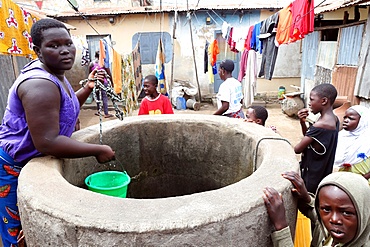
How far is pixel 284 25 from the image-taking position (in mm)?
4711

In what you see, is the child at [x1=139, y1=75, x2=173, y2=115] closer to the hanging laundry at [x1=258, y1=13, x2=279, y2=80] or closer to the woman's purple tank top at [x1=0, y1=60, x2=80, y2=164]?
the woman's purple tank top at [x1=0, y1=60, x2=80, y2=164]

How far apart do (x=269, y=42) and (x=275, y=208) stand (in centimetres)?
499

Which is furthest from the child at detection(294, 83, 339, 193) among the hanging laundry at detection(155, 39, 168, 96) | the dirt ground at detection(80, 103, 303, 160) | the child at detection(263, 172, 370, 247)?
the hanging laundry at detection(155, 39, 168, 96)

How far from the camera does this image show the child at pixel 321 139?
8.00 ft

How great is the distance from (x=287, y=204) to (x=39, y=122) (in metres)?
1.24

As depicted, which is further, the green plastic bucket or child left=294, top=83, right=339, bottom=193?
child left=294, top=83, right=339, bottom=193

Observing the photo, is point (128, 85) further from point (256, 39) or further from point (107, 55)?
point (256, 39)

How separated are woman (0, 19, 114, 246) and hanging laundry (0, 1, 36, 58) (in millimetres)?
2161

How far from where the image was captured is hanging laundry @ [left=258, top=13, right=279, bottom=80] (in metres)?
5.21

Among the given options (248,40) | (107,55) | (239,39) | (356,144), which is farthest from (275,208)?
(239,39)

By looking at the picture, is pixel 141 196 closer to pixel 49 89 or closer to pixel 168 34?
pixel 49 89

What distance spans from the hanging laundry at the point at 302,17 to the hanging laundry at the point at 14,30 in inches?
150

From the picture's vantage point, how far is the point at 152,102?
146 inches

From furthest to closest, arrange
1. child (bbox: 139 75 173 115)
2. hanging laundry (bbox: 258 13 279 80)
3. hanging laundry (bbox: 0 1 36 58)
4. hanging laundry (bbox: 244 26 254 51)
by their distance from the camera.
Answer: hanging laundry (bbox: 244 26 254 51)
hanging laundry (bbox: 258 13 279 80)
child (bbox: 139 75 173 115)
hanging laundry (bbox: 0 1 36 58)
